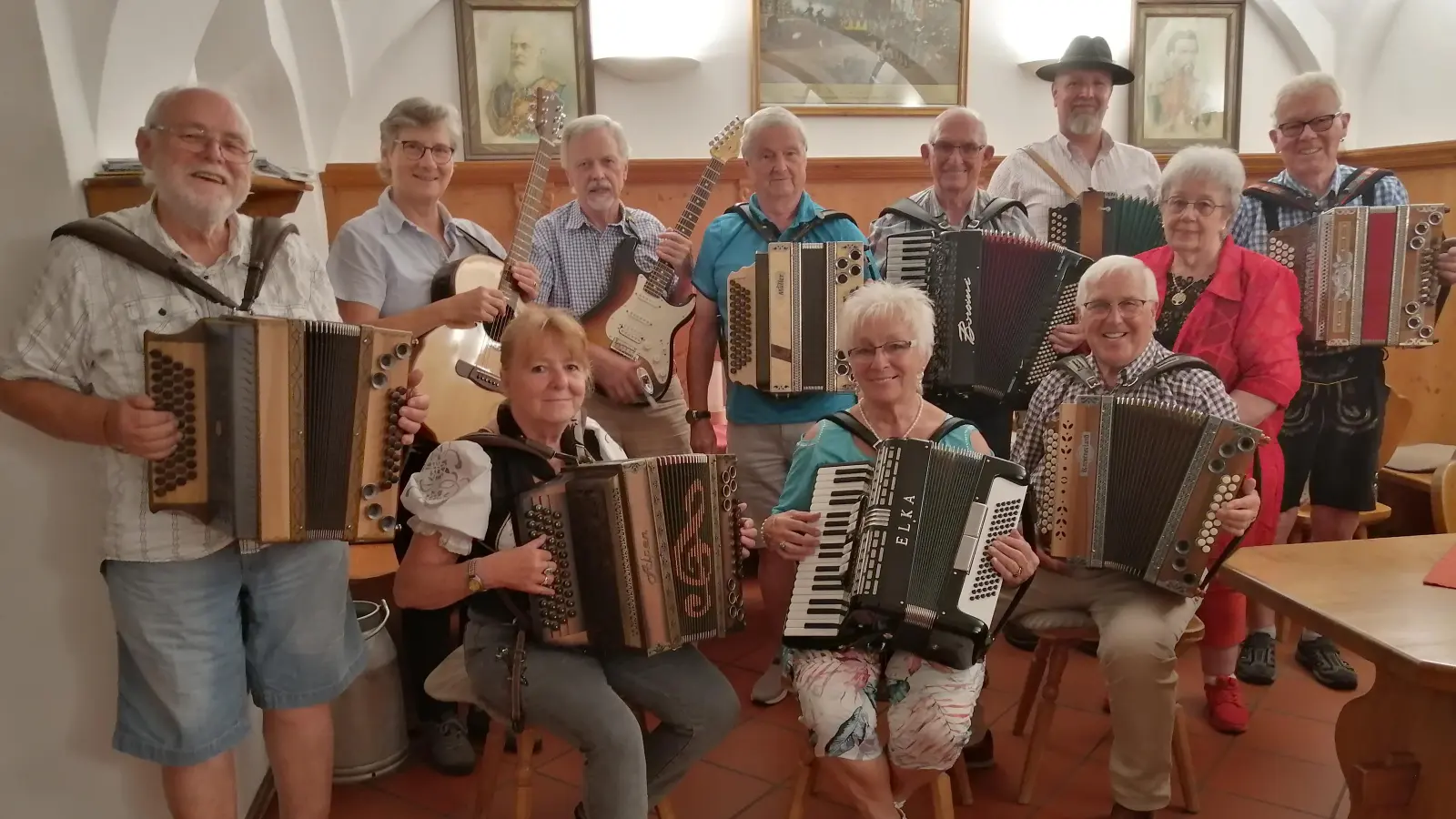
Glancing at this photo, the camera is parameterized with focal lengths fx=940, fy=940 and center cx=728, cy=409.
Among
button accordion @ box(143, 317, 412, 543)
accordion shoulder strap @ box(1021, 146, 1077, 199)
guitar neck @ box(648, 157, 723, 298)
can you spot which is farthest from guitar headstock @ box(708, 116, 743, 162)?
button accordion @ box(143, 317, 412, 543)

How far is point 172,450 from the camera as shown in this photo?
5.24ft

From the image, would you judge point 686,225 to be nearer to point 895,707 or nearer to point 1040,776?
point 895,707

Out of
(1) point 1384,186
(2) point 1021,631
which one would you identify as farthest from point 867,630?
(1) point 1384,186

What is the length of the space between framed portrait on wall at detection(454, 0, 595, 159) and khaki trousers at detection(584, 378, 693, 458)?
2131mm

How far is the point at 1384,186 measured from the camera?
2.88 metres

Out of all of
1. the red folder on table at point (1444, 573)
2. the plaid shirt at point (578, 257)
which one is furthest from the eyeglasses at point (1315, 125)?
the plaid shirt at point (578, 257)

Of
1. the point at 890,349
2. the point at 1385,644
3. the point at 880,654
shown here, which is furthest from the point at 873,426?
the point at 1385,644

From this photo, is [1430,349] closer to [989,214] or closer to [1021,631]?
[989,214]

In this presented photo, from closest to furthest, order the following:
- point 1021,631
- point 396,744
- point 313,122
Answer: point 1021,631, point 396,744, point 313,122

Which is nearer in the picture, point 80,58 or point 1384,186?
point 80,58

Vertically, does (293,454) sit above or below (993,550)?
above

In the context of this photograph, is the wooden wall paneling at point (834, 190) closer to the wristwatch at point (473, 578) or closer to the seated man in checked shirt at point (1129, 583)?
the seated man in checked shirt at point (1129, 583)

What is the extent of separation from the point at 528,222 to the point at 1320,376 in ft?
8.22

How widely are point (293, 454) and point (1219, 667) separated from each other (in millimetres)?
2474
